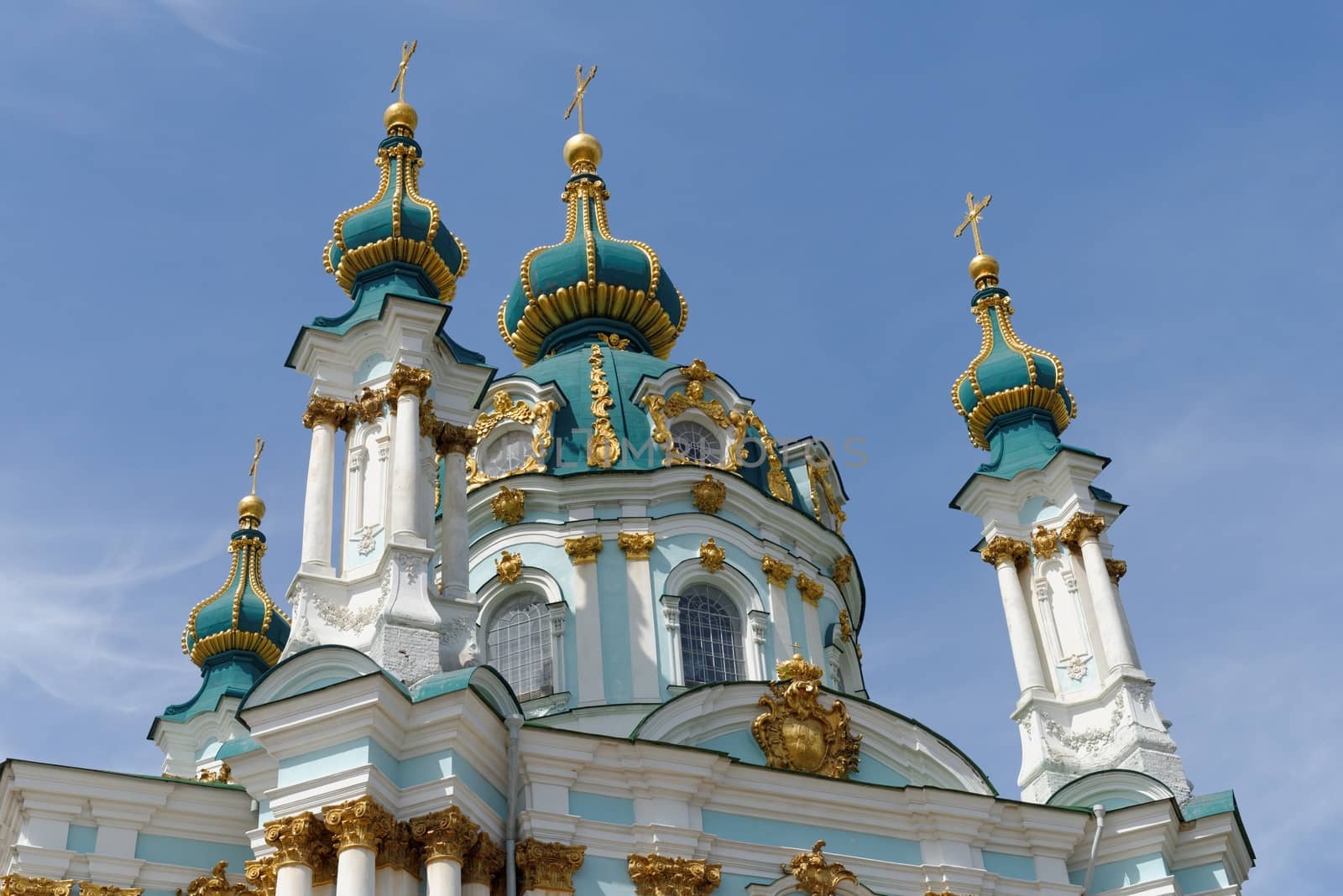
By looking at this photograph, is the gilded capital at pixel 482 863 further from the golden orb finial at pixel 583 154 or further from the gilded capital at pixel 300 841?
the golden orb finial at pixel 583 154

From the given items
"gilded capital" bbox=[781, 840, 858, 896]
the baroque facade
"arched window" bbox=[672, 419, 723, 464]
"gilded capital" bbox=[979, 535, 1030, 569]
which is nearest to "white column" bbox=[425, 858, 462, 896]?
the baroque facade

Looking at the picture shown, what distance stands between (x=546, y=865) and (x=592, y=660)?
4.20 meters

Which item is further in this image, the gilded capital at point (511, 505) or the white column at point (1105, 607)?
the gilded capital at point (511, 505)

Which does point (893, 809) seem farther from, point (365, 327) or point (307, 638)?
point (365, 327)

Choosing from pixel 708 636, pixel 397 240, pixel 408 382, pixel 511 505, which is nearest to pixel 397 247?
pixel 397 240

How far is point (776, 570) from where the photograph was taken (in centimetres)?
1923

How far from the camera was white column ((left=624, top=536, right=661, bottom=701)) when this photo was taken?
58.3 feet

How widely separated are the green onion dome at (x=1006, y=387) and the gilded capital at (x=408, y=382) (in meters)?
7.23

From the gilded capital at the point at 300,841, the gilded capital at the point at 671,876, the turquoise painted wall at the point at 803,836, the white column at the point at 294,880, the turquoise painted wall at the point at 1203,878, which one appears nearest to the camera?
the white column at the point at 294,880

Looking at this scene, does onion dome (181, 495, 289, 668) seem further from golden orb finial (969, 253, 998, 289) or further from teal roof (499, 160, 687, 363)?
golden orb finial (969, 253, 998, 289)

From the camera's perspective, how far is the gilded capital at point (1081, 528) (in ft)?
61.5

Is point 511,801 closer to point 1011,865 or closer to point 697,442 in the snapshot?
point 1011,865

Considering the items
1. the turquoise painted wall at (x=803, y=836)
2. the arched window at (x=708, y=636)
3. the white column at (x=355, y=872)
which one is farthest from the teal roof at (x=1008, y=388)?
the white column at (x=355, y=872)

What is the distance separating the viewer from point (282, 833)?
13.0 metres
